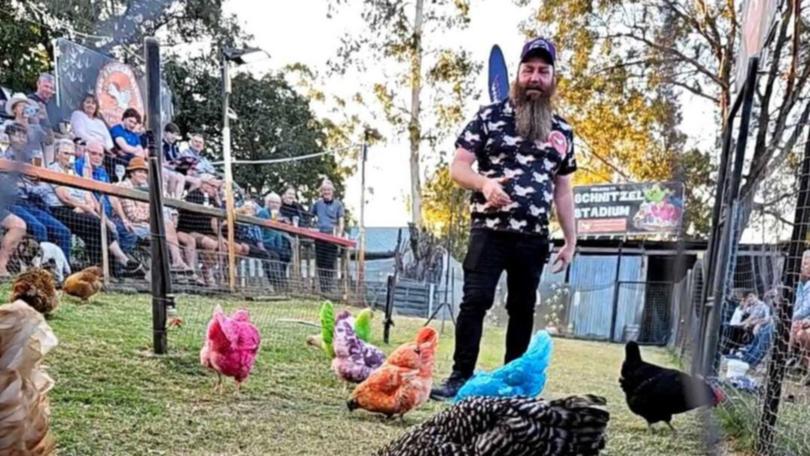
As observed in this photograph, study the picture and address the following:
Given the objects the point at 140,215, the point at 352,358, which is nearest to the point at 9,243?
the point at 140,215

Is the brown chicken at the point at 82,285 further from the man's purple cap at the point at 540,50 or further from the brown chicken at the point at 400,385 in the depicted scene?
the man's purple cap at the point at 540,50

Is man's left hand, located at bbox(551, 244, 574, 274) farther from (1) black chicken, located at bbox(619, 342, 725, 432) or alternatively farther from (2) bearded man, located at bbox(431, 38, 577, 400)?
(1) black chicken, located at bbox(619, 342, 725, 432)

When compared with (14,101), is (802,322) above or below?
below

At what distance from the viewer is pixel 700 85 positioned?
5105 mm

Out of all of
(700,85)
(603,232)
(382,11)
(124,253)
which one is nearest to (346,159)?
(382,11)

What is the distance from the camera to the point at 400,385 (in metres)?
1.69

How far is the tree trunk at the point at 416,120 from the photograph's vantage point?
913 centimetres

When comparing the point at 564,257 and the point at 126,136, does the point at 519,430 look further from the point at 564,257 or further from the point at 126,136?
the point at 126,136

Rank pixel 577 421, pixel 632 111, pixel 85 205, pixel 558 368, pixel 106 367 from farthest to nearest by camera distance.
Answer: pixel 632 111, pixel 558 368, pixel 85 205, pixel 106 367, pixel 577 421

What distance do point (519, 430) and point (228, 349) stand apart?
1.07 metres

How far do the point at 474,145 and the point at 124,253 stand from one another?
87.8 inches

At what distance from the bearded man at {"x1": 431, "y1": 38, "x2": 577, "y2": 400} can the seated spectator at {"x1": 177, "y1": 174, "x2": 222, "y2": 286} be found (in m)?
1.86

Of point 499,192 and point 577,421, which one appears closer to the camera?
point 577,421

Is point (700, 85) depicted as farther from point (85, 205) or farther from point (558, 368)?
point (85, 205)
